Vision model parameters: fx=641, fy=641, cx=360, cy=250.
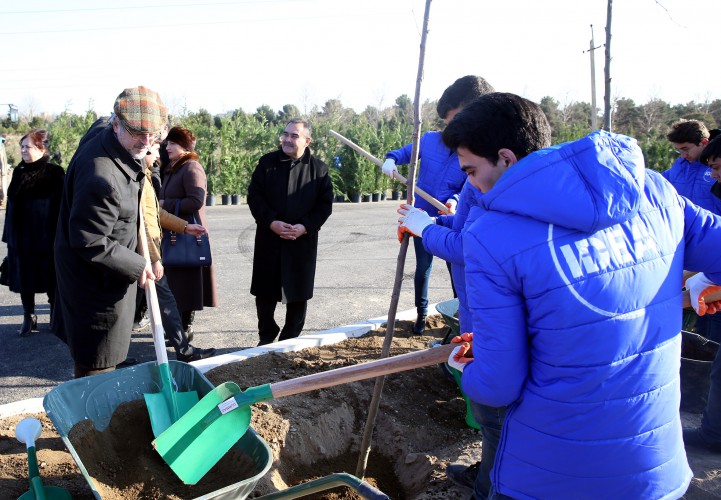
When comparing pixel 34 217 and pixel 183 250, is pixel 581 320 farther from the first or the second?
pixel 34 217

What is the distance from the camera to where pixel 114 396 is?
2895 millimetres

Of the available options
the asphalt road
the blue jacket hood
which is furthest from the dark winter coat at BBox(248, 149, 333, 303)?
the blue jacket hood

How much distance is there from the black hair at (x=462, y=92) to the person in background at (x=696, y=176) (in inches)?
72.0

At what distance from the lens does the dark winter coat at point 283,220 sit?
Result: 4.82 meters

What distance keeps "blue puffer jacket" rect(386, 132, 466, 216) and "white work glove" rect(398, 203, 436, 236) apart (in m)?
1.66

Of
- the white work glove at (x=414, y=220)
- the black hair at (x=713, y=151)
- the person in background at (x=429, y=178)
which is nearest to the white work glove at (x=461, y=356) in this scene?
the white work glove at (x=414, y=220)

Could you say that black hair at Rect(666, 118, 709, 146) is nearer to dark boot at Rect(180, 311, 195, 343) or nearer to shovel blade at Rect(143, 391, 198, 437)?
shovel blade at Rect(143, 391, 198, 437)

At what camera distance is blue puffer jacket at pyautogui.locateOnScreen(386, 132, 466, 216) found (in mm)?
4621

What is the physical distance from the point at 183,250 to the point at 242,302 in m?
1.71

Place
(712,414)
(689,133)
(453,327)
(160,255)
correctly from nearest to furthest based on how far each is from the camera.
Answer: (712,414) < (453,327) < (160,255) < (689,133)

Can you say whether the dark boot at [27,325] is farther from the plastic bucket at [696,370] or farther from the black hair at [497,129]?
the plastic bucket at [696,370]

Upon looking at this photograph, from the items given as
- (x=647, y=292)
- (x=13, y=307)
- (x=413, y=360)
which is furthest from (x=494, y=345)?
(x=13, y=307)

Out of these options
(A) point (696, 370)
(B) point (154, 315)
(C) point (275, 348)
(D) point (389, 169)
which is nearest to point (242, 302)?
(C) point (275, 348)

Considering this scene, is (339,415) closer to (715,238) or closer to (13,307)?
(715,238)
